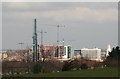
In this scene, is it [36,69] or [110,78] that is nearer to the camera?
[110,78]

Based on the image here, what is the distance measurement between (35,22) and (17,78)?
35.6 metres

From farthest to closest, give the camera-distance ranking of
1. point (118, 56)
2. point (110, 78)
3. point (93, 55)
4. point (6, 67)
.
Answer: point (93, 55) < point (118, 56) < point (6, 67) < point (110, 78)

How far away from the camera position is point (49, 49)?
82.6m

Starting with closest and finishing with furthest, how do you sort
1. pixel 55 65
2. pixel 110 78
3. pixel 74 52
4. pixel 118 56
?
1. pixel 110 78
2. pixel 55 65
3. pixel 118 56
4. pixel 74 52

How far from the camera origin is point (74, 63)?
42094 millimetres

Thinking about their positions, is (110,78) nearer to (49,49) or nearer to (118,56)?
(118,56)

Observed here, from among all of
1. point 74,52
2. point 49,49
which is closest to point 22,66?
point 49,49

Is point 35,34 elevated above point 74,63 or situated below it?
above

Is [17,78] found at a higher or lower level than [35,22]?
lower

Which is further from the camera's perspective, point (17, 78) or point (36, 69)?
point (36, 69)

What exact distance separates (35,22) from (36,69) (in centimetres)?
2199

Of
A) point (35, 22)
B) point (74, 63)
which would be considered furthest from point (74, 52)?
point (74, 63)

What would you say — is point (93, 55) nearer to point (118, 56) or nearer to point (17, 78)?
point (118, 56)

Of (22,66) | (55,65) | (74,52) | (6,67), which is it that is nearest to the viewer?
(6,67)
